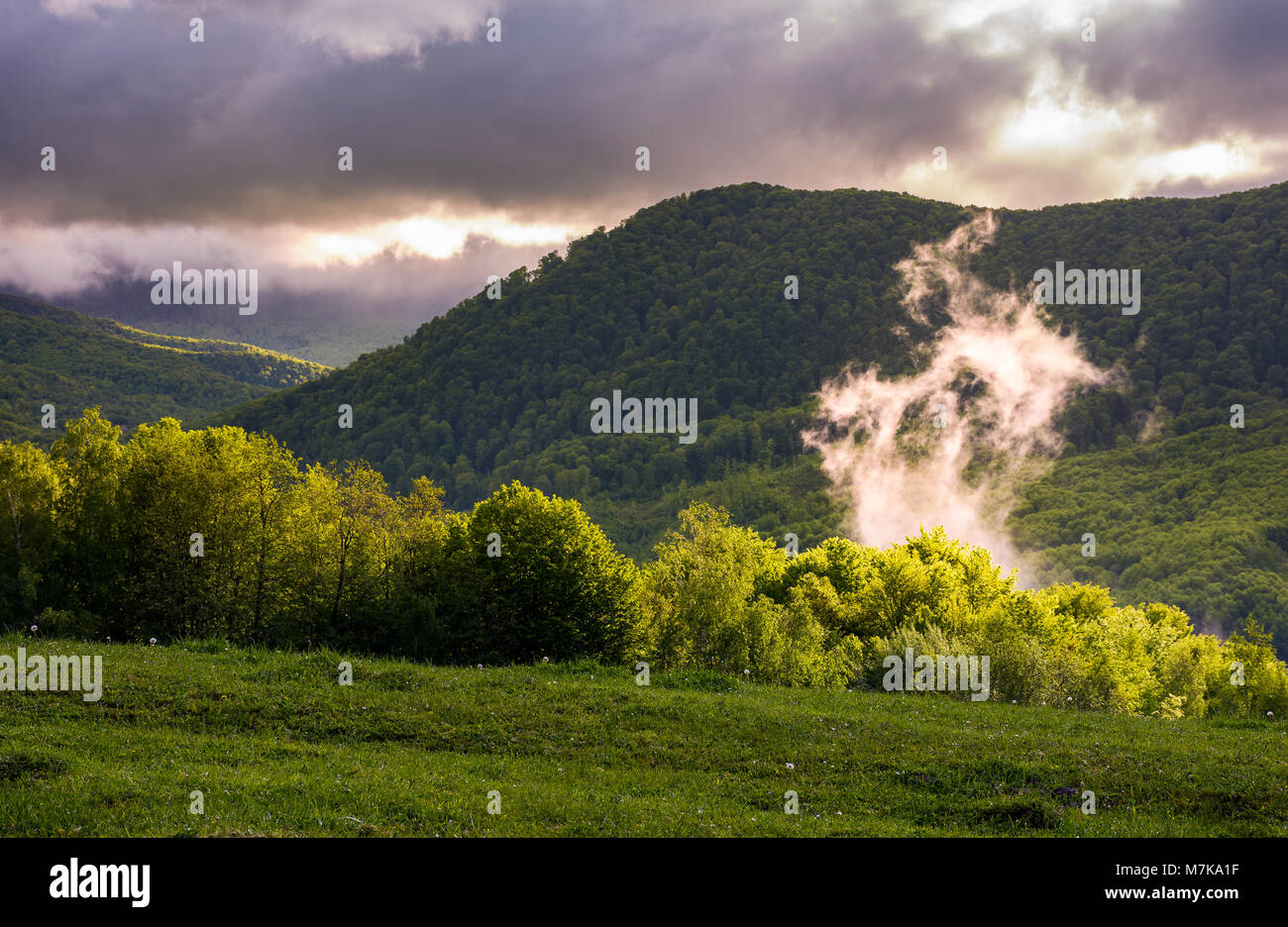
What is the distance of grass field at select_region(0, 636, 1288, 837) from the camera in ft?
49.4

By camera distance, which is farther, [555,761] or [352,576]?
[352,576]

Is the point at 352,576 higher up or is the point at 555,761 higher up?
the point at 352,576

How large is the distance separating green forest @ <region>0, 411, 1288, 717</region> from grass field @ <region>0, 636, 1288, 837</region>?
1198cm

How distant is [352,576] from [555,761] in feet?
80.4

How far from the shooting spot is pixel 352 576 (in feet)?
137

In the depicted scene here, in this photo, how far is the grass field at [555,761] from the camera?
49.4 ft

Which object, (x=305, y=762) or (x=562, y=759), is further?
(x=562, y=759)

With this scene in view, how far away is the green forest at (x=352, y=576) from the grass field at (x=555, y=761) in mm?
11982

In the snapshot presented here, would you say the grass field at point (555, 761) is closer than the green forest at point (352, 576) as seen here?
Yes

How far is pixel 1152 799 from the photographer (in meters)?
19.0
